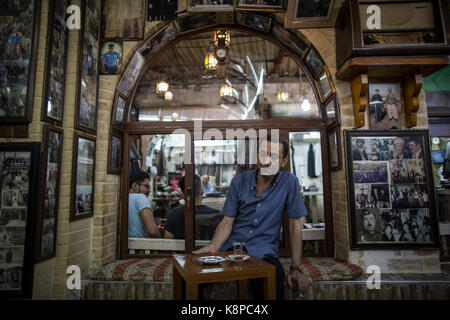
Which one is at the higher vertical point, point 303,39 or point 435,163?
point 303,39

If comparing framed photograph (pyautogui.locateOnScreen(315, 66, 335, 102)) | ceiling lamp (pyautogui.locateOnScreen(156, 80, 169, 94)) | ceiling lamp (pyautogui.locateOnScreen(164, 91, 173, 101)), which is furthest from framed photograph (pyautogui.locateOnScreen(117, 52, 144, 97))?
A: framed photograph (pyautogui.locateOnScreen(315, 66, 335, 102))

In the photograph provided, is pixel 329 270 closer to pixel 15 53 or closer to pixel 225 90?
pixel 225 90

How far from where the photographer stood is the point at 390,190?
279cm

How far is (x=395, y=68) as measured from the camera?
269 centimetres

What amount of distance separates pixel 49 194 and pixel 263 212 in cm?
181

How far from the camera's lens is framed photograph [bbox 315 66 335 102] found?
301cm

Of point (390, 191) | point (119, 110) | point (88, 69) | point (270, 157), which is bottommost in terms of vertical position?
point (390, 191)

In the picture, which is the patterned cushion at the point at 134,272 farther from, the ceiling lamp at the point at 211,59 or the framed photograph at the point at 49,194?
the ceiling lamp at the point at 211,59

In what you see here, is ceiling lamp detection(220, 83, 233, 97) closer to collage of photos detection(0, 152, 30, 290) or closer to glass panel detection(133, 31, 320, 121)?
glass panel detection(133, 31, 320, 121)

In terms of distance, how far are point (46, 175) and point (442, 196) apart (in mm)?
4247

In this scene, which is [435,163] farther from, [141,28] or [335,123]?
[141,28]

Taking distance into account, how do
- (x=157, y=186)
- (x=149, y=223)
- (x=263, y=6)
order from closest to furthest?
(x=263, y=6) < (x=149, y=223) < (x=157, y=186)

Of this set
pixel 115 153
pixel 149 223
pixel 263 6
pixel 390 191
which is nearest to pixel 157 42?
pixel 263 6

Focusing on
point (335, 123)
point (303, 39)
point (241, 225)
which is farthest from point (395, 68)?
point (241, 225)
